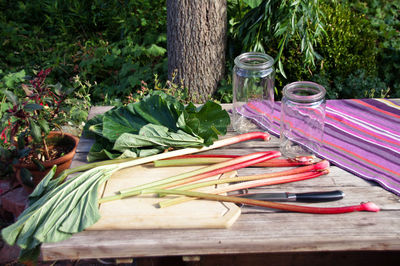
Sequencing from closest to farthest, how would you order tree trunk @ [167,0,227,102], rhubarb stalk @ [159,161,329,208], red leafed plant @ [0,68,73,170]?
1. rhubarb stalk @ [159,161,329,208]
2. red leafed plant @ [0,68,73,170]
3. tree trunk @ [167,0,227,102]

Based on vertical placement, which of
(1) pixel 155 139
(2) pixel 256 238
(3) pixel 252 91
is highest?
(3) pixel 252 91

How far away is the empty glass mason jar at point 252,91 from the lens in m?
2.61

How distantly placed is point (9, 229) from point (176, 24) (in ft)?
10.6

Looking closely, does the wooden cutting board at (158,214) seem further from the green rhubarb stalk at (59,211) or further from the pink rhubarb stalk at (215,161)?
the pink rhubarb stalk at (215,161)

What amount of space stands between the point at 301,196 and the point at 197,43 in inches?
115

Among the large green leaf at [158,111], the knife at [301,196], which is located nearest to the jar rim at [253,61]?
the large green leaf at [158,111]

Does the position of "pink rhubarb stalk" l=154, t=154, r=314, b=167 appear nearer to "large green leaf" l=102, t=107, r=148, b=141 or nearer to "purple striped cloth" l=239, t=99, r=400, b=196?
"purple striped cloth" l=239, t=99, r=400, b=196

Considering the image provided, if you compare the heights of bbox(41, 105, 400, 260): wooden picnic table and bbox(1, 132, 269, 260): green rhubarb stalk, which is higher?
bbox(1, 132, 269, 260): green rhubarb stalk

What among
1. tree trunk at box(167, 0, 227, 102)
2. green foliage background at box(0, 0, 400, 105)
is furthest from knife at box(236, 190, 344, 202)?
tree trunk at box(167, 0, 227, 102)

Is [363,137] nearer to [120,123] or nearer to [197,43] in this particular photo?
[120,123]

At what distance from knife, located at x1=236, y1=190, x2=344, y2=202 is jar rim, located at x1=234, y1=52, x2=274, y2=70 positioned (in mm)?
858

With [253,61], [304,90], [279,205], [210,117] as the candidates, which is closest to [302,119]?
[304,90]

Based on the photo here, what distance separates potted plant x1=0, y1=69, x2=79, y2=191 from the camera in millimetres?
2873

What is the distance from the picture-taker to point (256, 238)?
1.89m
